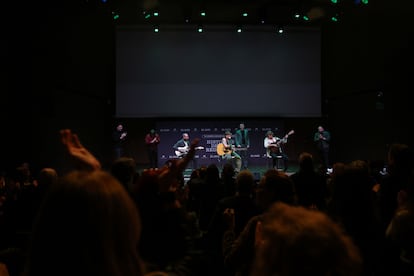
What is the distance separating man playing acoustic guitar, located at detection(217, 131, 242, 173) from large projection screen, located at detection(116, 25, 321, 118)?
1.34 meters

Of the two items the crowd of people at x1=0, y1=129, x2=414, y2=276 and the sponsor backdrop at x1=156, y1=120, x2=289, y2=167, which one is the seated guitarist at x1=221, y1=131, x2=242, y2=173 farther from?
the crowd of people at x1=0, y1=129, x2=414, y2=276

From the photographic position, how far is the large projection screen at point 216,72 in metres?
15.2

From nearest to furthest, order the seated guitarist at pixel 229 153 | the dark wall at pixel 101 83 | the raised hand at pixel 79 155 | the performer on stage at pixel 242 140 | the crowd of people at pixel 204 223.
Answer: the crowd of people at pixel 204 223 → the raised hand at pixel 79 155 → the dark wall at pixel 101 83 → the seated guitarist at pixel 229 153 → the performer on stage at pixel 242 140

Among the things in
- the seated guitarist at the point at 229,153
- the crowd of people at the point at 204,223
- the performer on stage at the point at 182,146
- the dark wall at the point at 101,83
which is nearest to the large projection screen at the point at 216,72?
the dark wall at the point at 101,83

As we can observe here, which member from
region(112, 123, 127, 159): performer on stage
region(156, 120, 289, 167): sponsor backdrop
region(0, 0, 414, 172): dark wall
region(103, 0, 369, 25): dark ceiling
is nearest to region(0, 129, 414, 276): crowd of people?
region(0, 0, 414, 172): dark wall

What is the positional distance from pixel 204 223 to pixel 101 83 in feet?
37.9

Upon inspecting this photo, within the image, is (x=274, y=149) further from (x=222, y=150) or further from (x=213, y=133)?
(x=213, y=133)

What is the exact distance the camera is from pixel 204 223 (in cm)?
423

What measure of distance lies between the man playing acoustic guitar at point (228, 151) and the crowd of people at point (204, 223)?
28.4 ft

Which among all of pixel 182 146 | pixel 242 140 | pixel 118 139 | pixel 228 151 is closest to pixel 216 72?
pixel 242 140

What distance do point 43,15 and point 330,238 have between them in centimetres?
1137

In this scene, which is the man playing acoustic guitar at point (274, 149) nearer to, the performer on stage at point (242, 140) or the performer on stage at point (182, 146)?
the performer on stage at point (242, 140)

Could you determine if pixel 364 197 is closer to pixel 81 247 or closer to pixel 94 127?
pixel 81 247

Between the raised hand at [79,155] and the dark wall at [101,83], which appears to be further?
the dark wall at [101,83]
